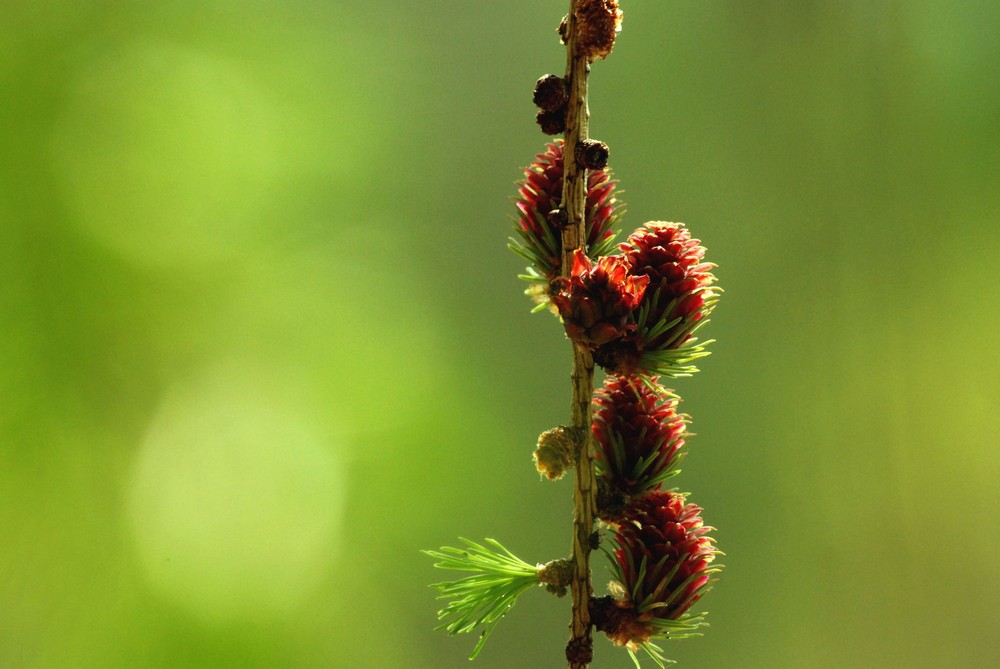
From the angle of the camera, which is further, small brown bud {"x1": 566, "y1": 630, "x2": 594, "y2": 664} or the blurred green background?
the blurred green background

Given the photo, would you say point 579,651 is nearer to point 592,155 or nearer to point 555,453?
point 555,453

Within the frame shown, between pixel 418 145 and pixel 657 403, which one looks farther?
pixel 418 145

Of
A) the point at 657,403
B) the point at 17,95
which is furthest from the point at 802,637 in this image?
the point at 17,95

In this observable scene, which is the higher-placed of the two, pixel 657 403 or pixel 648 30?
pixel 648 30

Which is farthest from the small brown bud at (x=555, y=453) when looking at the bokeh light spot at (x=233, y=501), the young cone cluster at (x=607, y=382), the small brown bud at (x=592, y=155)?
the bokeh light spot at (x=233, y=501)

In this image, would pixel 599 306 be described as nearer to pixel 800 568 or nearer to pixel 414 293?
pixel 414 293

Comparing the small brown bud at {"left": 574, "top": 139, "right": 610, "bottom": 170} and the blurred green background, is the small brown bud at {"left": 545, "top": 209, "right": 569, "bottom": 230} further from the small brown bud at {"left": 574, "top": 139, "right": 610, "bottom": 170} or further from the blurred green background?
the blurred green background

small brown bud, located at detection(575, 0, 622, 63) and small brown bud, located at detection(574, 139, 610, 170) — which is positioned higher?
small brown bud, located at detection(575, 0, 622, 63)

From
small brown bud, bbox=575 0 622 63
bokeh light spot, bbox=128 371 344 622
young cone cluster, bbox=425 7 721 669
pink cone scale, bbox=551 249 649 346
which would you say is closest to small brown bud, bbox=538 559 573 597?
young cone cluster, bbox=425 7 721 669
